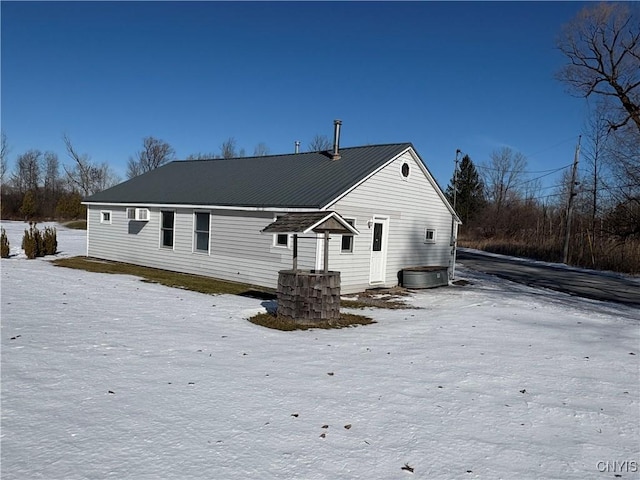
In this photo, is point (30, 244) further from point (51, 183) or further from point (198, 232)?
point (51, 183)

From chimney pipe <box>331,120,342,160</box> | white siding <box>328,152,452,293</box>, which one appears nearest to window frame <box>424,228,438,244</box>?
white siding <box>328,152,452,293</box>

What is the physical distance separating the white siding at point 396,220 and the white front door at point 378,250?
0.20 metres

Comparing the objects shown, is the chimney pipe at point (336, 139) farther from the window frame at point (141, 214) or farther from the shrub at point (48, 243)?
the shrub at point (48, 243)

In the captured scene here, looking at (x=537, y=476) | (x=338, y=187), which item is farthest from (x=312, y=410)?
(x=338, y=187)

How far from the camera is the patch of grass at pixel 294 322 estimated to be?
827 cm

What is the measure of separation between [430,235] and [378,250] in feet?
10.7

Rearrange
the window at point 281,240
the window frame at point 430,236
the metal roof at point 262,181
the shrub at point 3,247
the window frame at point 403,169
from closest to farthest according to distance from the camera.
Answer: the window at point 281,240, the metal roof at point 262,181, the window frame at point 403,169, the window frame at point 430,236, the shrub at point 3,247

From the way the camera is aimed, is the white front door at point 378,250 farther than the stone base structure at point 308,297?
Yes

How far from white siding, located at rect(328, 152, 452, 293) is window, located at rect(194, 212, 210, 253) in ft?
16.6

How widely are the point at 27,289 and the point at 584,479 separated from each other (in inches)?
446

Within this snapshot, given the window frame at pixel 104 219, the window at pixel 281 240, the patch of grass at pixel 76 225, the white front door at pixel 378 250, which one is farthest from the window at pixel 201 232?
the patch of grass at pixel 76 225

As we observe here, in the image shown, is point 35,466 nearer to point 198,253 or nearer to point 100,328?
point 100,328

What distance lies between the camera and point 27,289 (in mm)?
10570

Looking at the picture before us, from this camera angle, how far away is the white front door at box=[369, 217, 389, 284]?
14031mm
